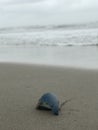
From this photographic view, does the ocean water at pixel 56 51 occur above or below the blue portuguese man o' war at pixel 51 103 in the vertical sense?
above

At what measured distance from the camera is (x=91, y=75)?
6.49 meters

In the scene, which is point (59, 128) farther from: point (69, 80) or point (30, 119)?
point (69, 80)

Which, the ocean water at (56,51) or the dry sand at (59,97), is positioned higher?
the ocean water at (56,51)

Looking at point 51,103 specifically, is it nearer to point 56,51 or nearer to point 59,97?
point 59,97

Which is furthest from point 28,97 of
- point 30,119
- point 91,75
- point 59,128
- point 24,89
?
point 91,75

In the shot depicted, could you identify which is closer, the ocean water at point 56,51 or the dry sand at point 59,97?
the dry sand at point 59,97

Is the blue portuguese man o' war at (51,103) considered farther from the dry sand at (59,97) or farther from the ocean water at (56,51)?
the ocean water at (56,51)

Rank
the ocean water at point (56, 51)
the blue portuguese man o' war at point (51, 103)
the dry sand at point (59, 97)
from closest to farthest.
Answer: the dry sand at point (59, 97)
the blue portuguese man o' war at point (51, 103)
the ocean water at point (56, 51)

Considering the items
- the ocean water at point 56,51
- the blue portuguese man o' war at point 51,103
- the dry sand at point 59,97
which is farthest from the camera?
the ocean water at point 56,51

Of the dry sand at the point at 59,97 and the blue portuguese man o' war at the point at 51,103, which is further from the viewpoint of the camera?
the blue portuguese man o' war at the point at 51,103

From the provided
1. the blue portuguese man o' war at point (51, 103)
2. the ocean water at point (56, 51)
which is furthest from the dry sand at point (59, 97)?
the ocean water at point (56, 51)

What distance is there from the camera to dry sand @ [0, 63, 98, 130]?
10.9 ft

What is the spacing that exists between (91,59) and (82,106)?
18.6 ft

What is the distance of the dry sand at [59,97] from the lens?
333cm
